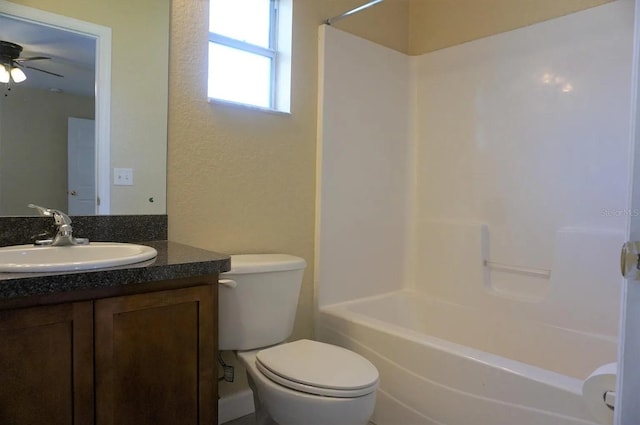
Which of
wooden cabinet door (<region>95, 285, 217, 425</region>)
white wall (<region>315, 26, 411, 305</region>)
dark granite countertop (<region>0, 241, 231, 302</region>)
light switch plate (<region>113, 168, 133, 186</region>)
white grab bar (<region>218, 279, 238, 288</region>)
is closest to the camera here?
dark granite countertop (<region>0, 241, 231, 302</region>)

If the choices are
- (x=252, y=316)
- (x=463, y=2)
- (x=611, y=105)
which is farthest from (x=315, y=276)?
(x=463, y=2)

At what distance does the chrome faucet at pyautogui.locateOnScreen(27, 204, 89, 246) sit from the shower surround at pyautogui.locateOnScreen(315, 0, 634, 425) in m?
1.17

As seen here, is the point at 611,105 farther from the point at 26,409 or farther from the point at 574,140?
the point at 26,409

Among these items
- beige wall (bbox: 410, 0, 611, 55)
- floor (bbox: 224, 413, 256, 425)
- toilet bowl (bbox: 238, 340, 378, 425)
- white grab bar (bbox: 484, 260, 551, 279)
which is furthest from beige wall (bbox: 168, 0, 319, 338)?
white grab bar (bbox: 484, 260, 551, 279)

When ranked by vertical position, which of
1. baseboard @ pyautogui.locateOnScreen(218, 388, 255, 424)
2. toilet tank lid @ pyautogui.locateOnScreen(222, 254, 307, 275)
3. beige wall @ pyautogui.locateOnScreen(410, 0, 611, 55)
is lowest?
baseboard @ pyautogui.locateOnScreen(218, 388, 255, 424)

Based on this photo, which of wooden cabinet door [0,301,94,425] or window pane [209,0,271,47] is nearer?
wooden cabinet door [0,301,94,425]

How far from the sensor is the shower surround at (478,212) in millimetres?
1793

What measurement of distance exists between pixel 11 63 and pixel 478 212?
2276 millimetres

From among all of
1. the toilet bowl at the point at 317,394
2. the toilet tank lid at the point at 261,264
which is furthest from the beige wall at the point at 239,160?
the toilet bowl at the point at 317,394

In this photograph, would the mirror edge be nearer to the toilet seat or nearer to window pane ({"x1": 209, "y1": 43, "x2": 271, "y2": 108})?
window pane ({"x1": 209, "y1": 43, "x2": 271, "y2": 108})

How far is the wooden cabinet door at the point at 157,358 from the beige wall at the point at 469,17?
6.92 feet

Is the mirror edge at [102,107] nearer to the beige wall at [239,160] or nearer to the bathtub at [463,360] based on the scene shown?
the beige wall at [239,160]

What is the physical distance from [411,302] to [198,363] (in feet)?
5.37

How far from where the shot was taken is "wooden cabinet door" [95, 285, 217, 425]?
106 centimetres
